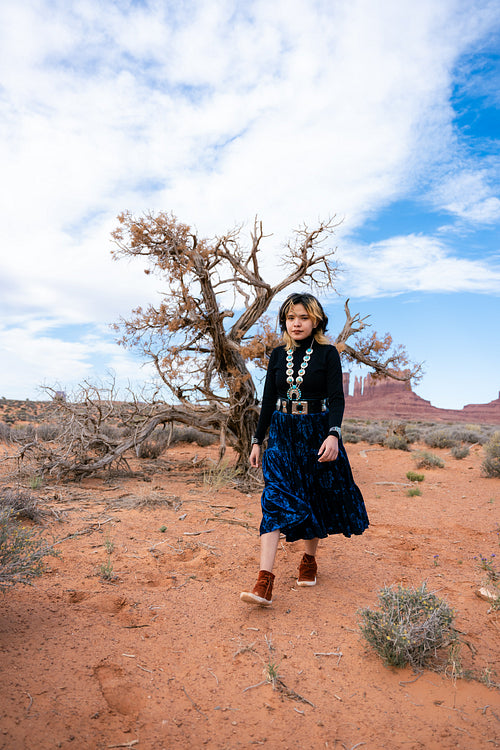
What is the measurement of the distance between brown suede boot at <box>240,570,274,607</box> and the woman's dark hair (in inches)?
74.5

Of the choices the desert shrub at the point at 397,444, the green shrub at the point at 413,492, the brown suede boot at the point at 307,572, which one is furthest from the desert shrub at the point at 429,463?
the brown suede boot at the point at 307,572

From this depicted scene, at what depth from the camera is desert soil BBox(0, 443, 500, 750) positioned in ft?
7.07

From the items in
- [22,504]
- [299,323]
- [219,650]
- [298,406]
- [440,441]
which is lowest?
[219,650]

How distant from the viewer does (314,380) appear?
144 inches

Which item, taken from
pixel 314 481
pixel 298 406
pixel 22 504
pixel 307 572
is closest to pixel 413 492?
pixel 307 572

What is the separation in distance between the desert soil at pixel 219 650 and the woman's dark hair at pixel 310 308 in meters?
2.13

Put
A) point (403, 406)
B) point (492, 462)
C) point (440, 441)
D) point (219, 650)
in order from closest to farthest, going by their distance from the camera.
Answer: point (219, 650) → point (492, 462) → point (440, 441) → point (403, 406)

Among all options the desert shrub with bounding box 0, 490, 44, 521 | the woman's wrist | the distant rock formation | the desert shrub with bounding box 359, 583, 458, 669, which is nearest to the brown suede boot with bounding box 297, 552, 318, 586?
the desert shrub with bounding box 359, 583, 458, 669

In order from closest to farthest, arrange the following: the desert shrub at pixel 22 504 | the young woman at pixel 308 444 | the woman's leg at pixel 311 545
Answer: the young woman at pixel 308 444, the woman's leg at pixel 311 545, the desert shrub at pixel 22 504

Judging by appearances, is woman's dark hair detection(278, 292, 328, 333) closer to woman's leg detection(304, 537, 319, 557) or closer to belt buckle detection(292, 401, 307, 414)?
belt buckle detection(292, 401, 307, 414)

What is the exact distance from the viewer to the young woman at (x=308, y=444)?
11.7ft

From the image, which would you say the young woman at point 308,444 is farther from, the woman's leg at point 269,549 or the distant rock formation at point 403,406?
the distant rock formation at point 403,406

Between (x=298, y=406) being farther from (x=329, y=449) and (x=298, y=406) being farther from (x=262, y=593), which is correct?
(x=262, y=593)

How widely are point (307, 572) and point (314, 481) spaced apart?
84 centimetres
